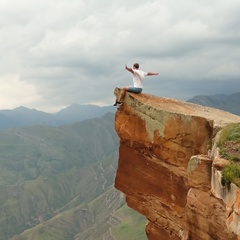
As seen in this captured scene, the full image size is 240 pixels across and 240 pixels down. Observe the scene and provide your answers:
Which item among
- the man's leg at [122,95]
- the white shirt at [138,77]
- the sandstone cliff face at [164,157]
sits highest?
the white shirt at [138,77]

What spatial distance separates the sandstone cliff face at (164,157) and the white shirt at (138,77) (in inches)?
39.8

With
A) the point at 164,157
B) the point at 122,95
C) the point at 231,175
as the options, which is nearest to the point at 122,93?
the point at 122,95

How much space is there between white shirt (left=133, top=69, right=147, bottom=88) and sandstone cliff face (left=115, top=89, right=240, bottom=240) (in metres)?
1.01

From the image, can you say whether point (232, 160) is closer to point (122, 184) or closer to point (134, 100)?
point (134, 100)

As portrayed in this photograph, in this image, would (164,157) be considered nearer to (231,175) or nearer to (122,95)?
(122,95)

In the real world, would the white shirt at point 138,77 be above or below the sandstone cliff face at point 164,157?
above

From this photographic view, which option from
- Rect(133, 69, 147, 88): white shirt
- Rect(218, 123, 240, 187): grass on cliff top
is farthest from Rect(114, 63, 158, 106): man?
Rect(218, 123, 240, 187): grass on cliff top

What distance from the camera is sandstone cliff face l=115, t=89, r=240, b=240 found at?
91.0 ft

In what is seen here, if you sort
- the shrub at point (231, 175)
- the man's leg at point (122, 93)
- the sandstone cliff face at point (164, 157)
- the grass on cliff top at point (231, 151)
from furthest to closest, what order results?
1. the man's leg at point (122, 93)
2. the sandstone cliff face at point (164, 157)
3. the grass on cliff top at point (231, 151)
4. the shrub at point (231, 175)

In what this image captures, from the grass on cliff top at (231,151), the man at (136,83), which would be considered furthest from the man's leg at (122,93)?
the grass on cliff top at (231,151)

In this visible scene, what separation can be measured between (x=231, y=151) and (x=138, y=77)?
1365 centimetres

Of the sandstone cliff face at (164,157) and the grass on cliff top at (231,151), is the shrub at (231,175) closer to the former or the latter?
the grass on cliff top at (231,151)

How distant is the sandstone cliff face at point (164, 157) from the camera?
27734 mm

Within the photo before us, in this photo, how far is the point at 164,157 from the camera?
30469 millimetres
